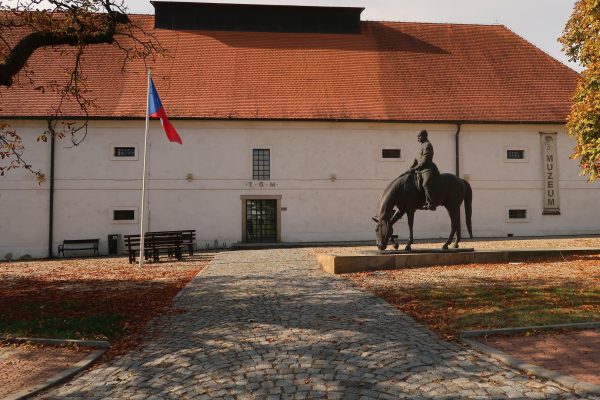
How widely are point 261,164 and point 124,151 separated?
673 cm

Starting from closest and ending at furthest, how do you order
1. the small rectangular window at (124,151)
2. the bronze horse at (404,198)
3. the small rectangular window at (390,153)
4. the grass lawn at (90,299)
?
1. the grass lawn at (90,299)
2. the bronze horse at (404,198)
3. the small rectangular window at (124,151)
4. the small rectangular window at (390,153)

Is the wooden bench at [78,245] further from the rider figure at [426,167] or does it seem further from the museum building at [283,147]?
the rider figure at [426,167]

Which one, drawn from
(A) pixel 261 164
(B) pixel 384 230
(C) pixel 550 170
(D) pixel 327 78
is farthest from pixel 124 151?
(C) pixel 550 170

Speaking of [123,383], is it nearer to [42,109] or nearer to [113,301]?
[113,301]

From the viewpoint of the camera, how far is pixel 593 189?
23562 millimetres

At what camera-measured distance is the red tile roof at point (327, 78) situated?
22.5m

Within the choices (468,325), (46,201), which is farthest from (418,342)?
(46,201)

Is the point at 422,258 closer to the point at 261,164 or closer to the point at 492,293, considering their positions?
the point at 492,293

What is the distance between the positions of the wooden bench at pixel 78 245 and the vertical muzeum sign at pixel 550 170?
22.5 m

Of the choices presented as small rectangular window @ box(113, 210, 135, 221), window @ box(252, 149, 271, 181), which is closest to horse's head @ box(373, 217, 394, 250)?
window @ box(252, 149, 271, 181)

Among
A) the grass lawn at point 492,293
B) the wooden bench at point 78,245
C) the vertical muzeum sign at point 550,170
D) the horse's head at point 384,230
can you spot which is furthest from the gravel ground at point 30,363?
the vertical muzeum sign at point 550,170

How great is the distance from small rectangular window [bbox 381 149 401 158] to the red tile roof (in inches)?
65.3

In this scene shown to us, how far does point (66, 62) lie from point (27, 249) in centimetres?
1013

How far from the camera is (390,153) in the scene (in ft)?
75.9
